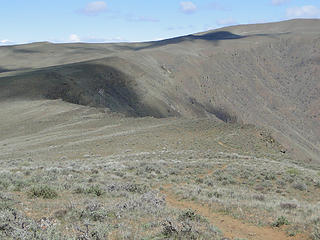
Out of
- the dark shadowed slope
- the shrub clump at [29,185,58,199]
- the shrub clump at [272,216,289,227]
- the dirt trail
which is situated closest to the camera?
the dirt trail

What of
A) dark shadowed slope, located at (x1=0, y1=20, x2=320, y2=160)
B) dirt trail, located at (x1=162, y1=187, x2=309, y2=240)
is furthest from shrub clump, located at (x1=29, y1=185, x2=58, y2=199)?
dark shadowed slope, located at (x1=0, y1=20, x2=320, y2=160)

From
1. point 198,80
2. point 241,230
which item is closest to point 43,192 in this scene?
point 241,230

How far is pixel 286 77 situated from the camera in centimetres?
14762

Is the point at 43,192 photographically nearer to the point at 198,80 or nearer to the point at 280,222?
the point at 280,222

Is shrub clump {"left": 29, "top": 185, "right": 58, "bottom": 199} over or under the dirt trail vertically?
over

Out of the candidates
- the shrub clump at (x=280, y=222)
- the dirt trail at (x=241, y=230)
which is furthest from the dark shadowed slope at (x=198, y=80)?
the shrub clump at (x=280, y=222)

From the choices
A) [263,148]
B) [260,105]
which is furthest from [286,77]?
[263,148]

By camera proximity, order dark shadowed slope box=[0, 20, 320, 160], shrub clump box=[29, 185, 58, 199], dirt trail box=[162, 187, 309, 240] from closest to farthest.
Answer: dirt trail box=[162, 187, 309, 240] < shrub clump box=[29, 185, 58, 199] < dark shadowed slope box=[0, 20, 320, 160]

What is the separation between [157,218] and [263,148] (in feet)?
80.8

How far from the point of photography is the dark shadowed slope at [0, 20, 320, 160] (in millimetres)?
66375

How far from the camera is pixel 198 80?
117m

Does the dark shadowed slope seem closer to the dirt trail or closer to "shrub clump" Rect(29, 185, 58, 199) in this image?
"shrub clump" Rect(29, 185, 58, 199)

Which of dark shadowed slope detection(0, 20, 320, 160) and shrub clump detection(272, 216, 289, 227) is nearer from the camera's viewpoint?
shrub clump detection(272, 216, 289, 227)

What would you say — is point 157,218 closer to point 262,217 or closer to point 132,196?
point 132,196
